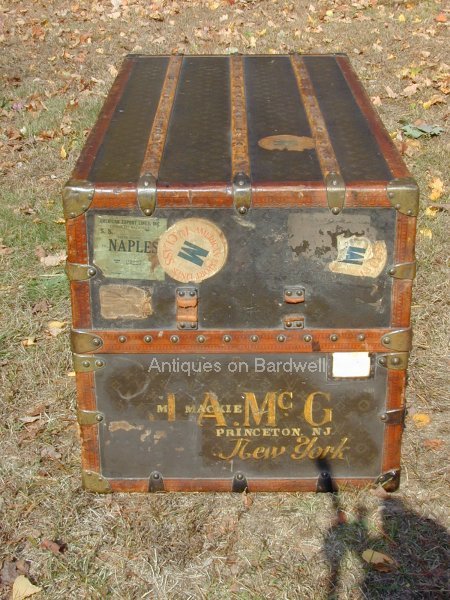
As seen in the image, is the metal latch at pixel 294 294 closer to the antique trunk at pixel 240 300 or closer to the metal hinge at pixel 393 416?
the antique trunk at pixel 240 300

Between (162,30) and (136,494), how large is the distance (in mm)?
6434

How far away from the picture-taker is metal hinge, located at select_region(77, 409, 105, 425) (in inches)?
121

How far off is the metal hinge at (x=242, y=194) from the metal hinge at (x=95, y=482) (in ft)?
3.92

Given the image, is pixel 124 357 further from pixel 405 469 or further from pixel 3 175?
pixel 3 175

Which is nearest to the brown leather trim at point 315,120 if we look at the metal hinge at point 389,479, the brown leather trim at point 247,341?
the brown leather trim at point 247,341

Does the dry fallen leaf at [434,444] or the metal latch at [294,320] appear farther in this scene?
the dry fallen leaf at [434,444]

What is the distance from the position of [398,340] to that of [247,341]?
0.53 meters

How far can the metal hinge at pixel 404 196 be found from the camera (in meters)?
2.74

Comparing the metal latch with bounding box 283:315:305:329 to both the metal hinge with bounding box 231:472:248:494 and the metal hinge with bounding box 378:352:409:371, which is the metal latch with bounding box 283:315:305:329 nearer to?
the metal hinge with bounding box 378:352:409:371

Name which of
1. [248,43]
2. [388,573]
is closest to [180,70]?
[388,573]

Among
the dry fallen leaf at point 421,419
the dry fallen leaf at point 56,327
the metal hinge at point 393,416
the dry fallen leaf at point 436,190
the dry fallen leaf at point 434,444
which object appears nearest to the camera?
the metal hinge at point 393,416

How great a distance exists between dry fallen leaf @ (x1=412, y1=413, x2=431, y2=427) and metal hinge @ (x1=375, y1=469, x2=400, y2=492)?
52 cm

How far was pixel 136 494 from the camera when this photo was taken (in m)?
3.24

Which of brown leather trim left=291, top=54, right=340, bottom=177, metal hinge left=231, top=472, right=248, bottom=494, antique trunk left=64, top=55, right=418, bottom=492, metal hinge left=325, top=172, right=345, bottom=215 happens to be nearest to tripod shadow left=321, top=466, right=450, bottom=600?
antique trunk left=64, top=55, right=418, bottom=492
